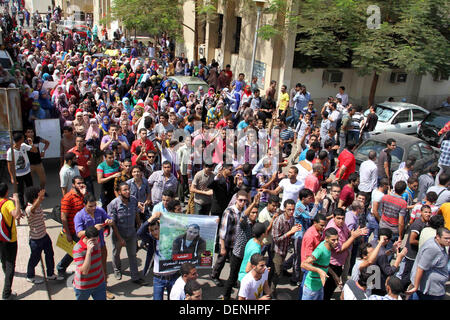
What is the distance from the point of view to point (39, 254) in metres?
6.39

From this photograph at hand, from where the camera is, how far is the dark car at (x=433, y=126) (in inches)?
559

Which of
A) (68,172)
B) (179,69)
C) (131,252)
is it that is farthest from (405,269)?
(179,69)

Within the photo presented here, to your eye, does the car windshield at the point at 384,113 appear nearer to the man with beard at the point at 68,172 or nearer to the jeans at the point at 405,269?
the jeans at the point at 405,269

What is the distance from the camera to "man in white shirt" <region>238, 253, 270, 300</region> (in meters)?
5.01

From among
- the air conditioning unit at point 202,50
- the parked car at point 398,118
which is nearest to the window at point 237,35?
the air conditioning unit at point 202,50

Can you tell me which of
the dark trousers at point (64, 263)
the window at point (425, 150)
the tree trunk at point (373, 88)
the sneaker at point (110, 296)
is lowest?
the sneaker at point (110, 296)

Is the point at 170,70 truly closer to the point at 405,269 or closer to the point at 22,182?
the point at 22,182

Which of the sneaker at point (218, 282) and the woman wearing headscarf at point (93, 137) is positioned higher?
the woman wearing headscarf at point (93, 137)

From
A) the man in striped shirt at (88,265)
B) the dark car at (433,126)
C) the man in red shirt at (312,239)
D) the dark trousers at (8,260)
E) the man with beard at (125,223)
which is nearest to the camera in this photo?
the man in striped shirt at (88,265)

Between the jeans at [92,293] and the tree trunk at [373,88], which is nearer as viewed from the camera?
the jeans at [92,293]

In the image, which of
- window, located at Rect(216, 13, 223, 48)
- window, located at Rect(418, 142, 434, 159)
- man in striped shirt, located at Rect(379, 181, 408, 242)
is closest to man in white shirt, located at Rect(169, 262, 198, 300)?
man in striped shirt, located at Rect(379, 181, 408, 242)

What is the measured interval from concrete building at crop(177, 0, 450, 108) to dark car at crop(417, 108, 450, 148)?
530 cm

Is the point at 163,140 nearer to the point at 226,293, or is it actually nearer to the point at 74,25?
the point at 226,293

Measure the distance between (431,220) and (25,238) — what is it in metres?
6.56
